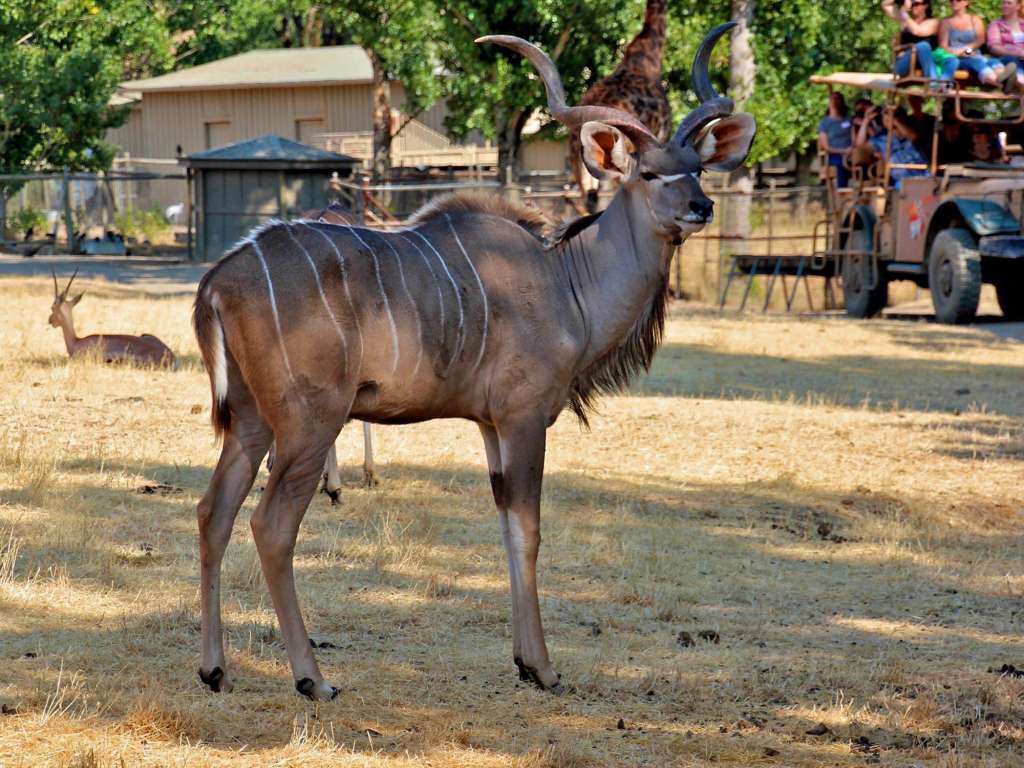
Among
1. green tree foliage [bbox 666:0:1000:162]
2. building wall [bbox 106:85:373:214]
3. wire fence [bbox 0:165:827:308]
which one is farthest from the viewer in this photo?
building wall [bbox 106:85:373:214]

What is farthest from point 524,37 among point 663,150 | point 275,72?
point 663,150

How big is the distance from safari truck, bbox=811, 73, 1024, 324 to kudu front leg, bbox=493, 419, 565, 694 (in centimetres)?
1218

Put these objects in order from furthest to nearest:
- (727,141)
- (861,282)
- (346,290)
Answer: (861,282)
(727,141)
(346,290)

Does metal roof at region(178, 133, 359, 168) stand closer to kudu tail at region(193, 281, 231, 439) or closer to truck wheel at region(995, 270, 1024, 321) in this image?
truck wheel at region(995, 270, 1024, 321)

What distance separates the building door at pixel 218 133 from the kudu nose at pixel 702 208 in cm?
3775

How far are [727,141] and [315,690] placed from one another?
103 inches

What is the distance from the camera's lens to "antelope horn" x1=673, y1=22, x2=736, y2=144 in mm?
5676

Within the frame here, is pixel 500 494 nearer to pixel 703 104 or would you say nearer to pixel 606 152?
pixel 606 152

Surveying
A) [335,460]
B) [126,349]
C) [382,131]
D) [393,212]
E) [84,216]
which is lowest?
[84,216]

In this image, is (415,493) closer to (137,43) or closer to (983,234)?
(983,234)

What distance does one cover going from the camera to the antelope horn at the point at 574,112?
Result: 18.4 feet

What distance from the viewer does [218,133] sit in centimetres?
4228

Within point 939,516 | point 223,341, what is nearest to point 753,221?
point 939,516

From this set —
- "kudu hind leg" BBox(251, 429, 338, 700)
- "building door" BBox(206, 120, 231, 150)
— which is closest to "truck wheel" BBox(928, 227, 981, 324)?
"kudu hind leg" BBox(251, 429, 338, 700)
